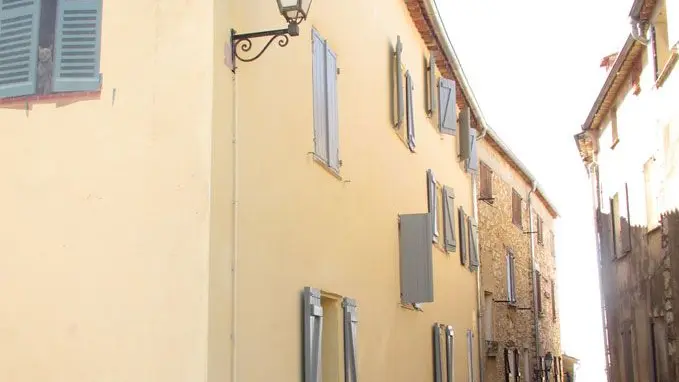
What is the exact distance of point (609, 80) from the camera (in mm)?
17234

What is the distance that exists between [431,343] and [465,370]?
2.96 meters

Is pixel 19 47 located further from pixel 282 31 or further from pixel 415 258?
pixel 415 258

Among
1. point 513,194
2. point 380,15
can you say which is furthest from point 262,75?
point 513,194

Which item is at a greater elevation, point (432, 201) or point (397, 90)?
point (397, 90)

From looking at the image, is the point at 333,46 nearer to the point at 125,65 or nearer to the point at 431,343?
the point at 125,65

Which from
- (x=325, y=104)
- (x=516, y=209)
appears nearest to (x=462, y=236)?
(x=325, y=104)

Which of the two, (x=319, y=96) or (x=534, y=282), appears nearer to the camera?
(x=319, y=96)

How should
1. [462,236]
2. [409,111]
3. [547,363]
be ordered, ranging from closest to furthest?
[409,111] < [462,236] < [547,363]

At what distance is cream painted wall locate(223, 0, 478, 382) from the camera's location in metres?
6.18

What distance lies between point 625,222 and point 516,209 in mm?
7317

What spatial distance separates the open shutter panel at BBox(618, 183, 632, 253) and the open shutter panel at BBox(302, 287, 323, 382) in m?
11.5

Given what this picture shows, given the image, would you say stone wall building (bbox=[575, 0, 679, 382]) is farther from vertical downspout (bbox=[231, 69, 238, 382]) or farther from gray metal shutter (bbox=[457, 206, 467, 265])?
vertical downspout (bbox=[231, 69, 238, 382])

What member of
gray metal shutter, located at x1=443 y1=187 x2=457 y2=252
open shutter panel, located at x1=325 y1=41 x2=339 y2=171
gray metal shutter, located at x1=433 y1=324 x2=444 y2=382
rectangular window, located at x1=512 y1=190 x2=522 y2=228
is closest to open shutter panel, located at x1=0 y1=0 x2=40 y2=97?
open shutter panel, located at x1=325 y1=41 x2=339 y2=171

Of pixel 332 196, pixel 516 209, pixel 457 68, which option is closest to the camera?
pixel 332 196
